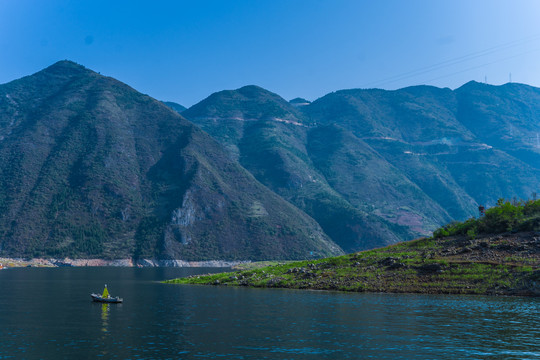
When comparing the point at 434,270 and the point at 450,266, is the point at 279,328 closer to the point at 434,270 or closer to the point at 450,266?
the point at 434,270

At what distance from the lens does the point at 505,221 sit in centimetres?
8344

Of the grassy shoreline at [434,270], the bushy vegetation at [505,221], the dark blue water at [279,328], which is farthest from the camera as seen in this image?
the bushy vegetation at [505,221]

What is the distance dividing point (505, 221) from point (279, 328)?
55770 mm

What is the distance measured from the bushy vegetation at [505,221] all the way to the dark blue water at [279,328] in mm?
24652

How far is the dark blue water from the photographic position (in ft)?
112

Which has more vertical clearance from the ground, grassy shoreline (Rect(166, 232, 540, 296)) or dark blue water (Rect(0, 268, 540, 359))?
grassy shoreline (Rect(166, 232, 540, 296))

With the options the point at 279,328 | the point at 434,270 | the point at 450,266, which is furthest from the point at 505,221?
the point at 279,328

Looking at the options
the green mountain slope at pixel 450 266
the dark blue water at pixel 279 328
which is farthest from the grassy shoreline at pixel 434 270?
the dark blue water at pixel 279 328

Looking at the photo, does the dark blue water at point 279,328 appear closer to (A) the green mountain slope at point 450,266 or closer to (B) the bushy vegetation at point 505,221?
(A) the green mountain slope at point 450,266

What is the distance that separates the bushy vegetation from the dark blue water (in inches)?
971

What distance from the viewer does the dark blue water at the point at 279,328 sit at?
3400 centimetres

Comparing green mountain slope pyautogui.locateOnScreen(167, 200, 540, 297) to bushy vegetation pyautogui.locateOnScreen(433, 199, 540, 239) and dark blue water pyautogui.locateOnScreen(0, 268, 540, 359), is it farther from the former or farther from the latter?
dark blue water pyautogui.locateOnScreen(0, 268, 540, 359)

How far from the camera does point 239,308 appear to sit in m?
56.8

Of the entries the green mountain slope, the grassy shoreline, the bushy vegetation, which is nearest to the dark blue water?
the grassy shoreline
